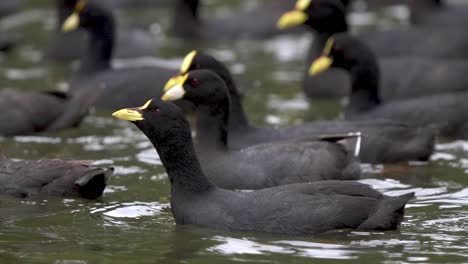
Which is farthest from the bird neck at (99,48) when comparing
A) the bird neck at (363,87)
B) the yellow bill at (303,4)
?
the bird neck at (363,87)

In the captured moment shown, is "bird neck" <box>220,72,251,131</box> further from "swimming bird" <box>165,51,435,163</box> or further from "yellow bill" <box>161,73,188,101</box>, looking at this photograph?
"yellow bill" <box>161,73,188,101</box>

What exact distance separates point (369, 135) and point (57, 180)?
311cm

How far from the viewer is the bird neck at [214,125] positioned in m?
10.4

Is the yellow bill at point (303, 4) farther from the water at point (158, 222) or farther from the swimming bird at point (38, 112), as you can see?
the swimming bird at point (38, 112)

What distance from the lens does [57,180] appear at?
977cm

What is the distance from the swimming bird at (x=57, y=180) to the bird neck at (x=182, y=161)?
2.75 feet

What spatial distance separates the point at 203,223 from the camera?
8.70 m

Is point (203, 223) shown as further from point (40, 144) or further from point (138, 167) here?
point (40, 144)

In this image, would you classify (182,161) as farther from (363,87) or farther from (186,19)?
(186,19)

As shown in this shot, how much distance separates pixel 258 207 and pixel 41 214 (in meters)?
1.85

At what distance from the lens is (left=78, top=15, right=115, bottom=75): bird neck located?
48.9 feet

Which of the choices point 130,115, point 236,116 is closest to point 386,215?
point 130,115

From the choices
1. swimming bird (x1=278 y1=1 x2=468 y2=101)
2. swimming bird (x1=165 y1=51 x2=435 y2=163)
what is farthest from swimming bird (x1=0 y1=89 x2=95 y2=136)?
swimming bird (x1=278 y1=1 x2=468 y2=101)

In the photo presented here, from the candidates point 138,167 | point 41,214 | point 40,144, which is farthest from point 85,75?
point 41,214
